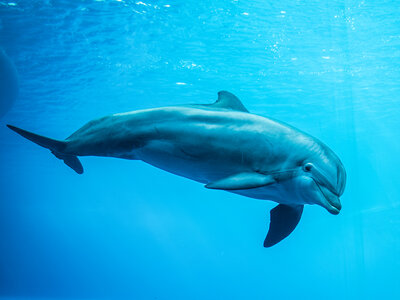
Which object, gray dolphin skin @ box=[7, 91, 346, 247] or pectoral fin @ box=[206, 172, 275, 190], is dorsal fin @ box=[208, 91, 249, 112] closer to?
gray dolphin skin @ box=[7, 91, 346, 247]

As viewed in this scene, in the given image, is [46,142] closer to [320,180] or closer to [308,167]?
[308,167]

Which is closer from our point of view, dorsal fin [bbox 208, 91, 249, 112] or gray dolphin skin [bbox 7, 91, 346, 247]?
gray dolphin skin [bbox 7, 91, 346, 247]

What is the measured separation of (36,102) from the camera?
19531 millimetres

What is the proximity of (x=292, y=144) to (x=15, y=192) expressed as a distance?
6357cm

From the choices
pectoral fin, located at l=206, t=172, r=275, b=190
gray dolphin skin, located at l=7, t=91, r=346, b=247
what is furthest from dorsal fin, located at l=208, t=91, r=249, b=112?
pectoral fin, located at l=206, t=172, r=275, b=190

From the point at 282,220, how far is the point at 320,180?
1245 millimetres

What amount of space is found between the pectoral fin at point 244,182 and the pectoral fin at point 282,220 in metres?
1.20

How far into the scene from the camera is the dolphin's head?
2.90 m

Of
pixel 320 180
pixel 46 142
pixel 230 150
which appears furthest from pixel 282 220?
pixel 46 142

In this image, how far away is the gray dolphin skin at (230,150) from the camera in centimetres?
298

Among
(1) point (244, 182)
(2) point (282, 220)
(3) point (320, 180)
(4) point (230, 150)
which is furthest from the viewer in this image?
(2) point (282, 220)

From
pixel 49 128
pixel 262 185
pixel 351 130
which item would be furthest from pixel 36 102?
pixel 351 130

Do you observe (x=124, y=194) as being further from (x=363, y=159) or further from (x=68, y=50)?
(x=68, y=50)

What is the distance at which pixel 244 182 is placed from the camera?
9.35 ft
